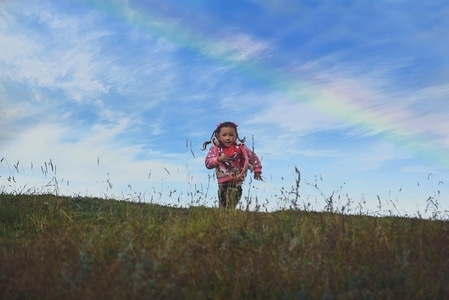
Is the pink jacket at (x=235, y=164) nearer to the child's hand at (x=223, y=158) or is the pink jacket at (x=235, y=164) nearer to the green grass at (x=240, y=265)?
the child's hand at (x=223, y=158)

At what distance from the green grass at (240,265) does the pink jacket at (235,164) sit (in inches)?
172

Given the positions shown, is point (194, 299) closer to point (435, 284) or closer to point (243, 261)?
point (243, 261)

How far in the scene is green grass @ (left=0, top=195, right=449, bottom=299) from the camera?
466 cm

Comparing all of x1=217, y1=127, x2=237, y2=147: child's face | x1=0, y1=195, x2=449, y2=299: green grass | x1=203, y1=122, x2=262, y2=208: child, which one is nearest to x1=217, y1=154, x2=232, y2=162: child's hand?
x1=203, y1=122, x2=262, y2=208: child

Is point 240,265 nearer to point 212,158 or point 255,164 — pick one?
point 255,164

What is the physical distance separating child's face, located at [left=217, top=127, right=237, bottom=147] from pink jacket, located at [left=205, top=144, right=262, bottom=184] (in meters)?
0.16

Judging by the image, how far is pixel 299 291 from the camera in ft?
14.9

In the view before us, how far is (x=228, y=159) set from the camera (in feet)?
36.7

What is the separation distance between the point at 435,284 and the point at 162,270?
2.56 metres

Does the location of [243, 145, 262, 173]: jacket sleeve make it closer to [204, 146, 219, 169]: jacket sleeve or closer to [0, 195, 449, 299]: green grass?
[204, 146, 219, 169]: jacket sleeve

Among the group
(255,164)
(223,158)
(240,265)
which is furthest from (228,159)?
(240,265)

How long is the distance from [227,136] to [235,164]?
0.64 meters

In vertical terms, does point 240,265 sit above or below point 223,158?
below

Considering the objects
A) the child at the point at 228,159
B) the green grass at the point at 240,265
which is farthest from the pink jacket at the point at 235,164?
the green grass at the point at 240,265
